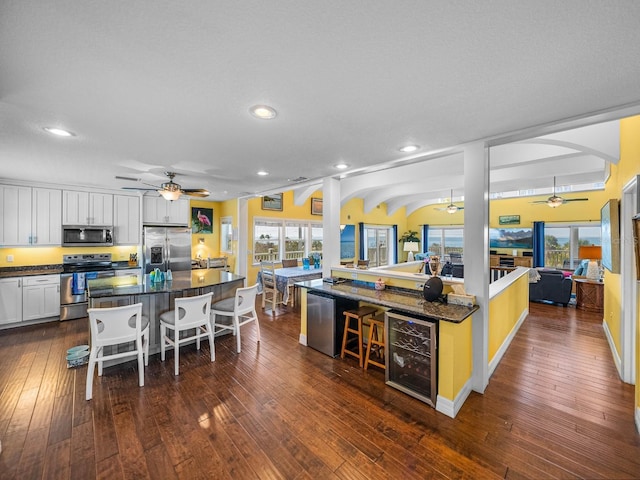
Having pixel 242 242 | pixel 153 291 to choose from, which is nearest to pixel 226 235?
pixel 242 242

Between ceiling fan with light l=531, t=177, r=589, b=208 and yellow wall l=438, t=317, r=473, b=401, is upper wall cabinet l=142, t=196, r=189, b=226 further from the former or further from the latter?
ceiling fan with light l=531, t=177, r=589, b=208

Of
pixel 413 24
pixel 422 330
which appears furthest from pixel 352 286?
pixel 413 24

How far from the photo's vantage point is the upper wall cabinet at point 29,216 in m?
4.40

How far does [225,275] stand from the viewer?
13.8 ft

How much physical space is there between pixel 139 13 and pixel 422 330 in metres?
2.83

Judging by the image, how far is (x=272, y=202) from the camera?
723 centimetres

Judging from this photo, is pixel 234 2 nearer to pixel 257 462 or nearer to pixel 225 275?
pixel 257 462

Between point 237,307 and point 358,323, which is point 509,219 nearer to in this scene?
point 358,323

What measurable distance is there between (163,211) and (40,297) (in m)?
2.51

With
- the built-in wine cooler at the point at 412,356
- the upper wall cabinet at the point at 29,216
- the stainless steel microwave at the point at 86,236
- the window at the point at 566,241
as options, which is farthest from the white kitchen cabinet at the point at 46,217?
the window at the point at 566,241

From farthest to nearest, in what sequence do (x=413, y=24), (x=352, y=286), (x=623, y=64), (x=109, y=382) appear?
(x=352, y=286), (x=109, y=382), (x=623, y=64), (x=413, y=24)

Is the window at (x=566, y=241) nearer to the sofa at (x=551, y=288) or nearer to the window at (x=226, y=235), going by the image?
the sofa at (x=551, y=288)

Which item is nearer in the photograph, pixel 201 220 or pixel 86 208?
pixel 86 208

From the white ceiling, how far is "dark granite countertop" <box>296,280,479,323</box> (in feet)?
5.32
